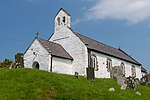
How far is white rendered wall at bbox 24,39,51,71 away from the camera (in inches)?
1591

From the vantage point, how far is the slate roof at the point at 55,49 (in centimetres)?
4138

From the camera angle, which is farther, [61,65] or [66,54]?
[66,54]

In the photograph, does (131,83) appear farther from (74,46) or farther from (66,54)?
(74,46)

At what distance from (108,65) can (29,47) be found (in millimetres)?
14701

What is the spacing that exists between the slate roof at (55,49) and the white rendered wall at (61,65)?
1.99 ft

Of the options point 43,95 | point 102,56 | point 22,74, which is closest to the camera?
point 43,95

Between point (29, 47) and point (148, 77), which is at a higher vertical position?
point (29, 47)

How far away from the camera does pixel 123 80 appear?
27828mm

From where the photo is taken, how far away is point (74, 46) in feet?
151

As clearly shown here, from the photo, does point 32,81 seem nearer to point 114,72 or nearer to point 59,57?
point 114,72

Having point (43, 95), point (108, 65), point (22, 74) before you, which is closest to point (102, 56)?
point (108, 65)

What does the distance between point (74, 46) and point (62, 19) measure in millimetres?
5377

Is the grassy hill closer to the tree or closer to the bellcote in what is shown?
the tree

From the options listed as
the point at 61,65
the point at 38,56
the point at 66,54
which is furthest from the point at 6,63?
the point at 66,54
